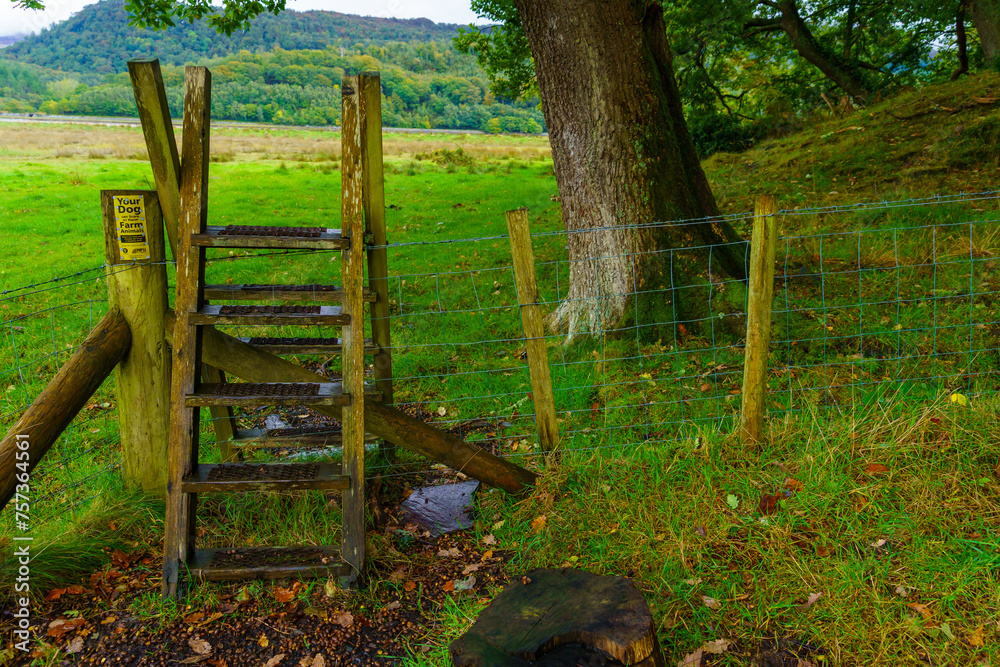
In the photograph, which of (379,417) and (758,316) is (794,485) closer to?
(758,316)

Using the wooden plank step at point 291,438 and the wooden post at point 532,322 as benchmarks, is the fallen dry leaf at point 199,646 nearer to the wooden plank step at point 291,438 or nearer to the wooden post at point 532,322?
the wooden plank step at point 291,438

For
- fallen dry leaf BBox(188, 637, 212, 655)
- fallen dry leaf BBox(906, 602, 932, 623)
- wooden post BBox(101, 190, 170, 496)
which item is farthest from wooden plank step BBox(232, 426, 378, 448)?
fallen dry leaf BBox(906, 602, 932, 623)

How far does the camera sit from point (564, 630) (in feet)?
7.66

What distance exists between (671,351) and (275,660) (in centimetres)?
395

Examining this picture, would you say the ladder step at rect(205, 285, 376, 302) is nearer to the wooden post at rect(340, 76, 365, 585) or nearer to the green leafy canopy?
the wooden post at rect(340, 76, 365, 585)

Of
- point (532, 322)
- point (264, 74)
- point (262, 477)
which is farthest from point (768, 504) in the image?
point (264, 74)

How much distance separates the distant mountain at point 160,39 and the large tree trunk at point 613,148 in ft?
327

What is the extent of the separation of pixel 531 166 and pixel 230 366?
91.4 ft

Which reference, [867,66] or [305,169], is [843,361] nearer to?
[867,66]

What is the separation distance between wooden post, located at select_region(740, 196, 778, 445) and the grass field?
6.6 inches

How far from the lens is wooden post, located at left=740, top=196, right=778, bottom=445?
3.62 meters

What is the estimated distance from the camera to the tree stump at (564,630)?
2.25 meters

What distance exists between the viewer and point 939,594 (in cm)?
280

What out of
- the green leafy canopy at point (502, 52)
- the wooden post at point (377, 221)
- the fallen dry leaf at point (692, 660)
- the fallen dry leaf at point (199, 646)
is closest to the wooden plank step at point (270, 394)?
the wooden post at point (377, 221)
